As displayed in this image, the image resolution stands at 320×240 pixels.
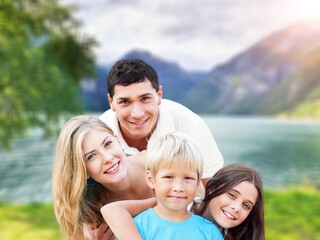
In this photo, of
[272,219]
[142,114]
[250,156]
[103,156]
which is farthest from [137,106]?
[250,156]

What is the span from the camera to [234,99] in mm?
27500

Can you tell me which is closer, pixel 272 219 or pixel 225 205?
pixel 225 205

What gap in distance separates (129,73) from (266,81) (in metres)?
27.3

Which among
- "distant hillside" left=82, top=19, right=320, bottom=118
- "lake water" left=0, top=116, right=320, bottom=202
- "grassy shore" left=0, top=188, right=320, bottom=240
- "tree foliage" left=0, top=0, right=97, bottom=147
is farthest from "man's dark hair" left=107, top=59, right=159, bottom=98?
"distant hillside" left=82, top=19, right=320, bottom=118

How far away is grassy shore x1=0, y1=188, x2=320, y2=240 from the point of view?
4.49 meters

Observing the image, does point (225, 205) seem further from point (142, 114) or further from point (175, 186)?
point (142, 114)

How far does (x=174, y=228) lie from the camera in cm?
168

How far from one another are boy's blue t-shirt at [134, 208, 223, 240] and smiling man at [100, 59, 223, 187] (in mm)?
501

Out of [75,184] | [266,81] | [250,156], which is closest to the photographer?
[75,184]

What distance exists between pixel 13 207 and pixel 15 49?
2907 mm

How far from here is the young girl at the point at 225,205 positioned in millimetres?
1752

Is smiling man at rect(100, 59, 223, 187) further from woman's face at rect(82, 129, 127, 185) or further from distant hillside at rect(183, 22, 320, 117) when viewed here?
distant hillside at rect(183, 22, 320, 117)

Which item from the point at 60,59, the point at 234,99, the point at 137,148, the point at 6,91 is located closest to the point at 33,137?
the point at 60,59

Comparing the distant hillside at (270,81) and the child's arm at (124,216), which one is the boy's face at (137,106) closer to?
the child's arm at (124,216)
